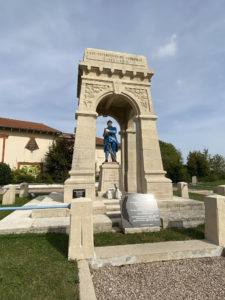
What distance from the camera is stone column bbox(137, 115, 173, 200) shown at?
732 cm

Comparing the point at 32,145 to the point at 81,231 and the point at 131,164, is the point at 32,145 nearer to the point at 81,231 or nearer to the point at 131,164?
the point at 131,164

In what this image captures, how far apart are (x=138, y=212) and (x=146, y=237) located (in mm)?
703

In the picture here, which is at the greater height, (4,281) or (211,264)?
(4,281)

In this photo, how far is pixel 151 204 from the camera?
4.90 metres

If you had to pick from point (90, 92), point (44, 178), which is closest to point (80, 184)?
point (90, 92)

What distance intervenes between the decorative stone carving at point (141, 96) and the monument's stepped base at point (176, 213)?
16.3ft

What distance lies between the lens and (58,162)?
→ 2286cm

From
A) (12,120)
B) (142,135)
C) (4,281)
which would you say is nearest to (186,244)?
(4,281)

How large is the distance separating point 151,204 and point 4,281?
12.3 ft

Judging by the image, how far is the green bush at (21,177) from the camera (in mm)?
20511

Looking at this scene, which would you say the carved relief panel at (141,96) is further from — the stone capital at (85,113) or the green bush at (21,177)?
the green bush at (21,177)

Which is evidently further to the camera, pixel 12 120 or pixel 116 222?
pixel 12 120

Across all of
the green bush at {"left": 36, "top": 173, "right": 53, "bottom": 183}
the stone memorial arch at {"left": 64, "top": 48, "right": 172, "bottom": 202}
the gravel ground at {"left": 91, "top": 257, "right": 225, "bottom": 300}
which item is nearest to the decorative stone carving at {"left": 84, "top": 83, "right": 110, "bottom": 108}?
the stone memorial arch at {"left": 64, "top": 48, "right": 172, "bottom": 202}

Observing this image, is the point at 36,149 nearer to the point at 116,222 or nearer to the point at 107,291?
the point at 116,222
